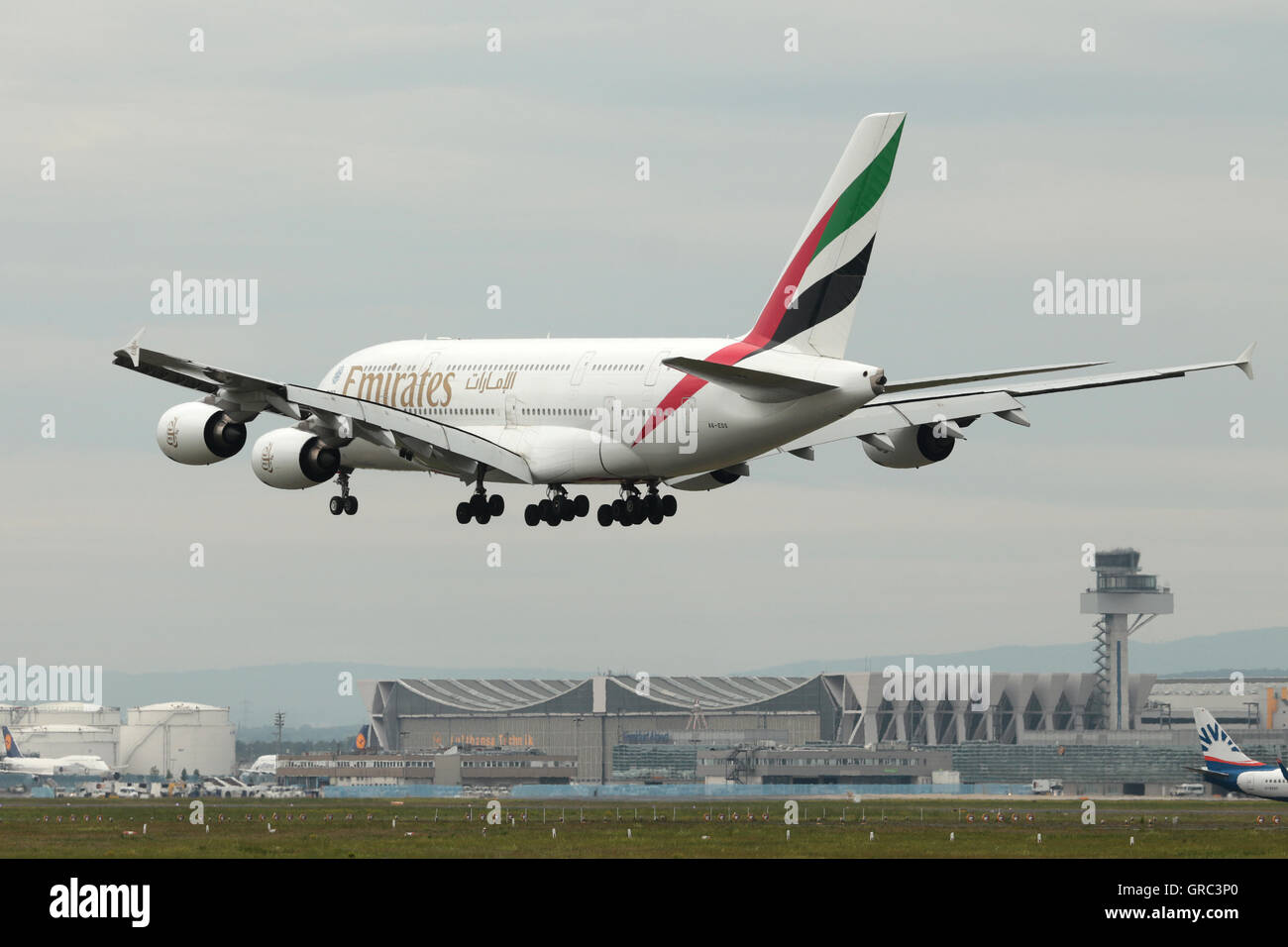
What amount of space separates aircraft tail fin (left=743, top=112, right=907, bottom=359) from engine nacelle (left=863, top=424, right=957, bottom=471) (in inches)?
240

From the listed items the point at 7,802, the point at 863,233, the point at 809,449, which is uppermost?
the point at 863,233

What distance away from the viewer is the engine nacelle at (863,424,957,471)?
67.4 m

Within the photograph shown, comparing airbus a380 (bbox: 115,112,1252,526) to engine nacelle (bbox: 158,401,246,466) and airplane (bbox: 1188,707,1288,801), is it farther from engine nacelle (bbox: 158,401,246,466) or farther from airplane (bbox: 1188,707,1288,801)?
airplane (bbox: 1188,707,1288,801)

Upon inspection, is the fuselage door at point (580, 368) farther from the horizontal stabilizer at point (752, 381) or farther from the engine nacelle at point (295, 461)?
the engine nacelle at point (295, 461)

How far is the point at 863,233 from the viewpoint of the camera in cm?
6197

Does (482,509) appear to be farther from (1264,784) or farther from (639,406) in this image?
(1264,784)

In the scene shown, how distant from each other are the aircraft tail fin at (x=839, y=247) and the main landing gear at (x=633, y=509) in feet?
27.2

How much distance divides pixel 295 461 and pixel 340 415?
3367 mm

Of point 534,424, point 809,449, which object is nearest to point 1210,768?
point 809,449

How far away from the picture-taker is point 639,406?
6450cm

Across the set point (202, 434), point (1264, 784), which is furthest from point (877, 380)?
point (1264, 784)
